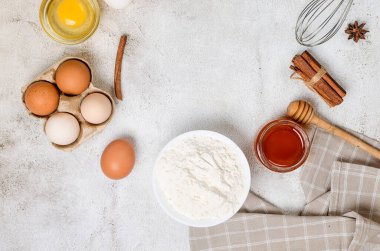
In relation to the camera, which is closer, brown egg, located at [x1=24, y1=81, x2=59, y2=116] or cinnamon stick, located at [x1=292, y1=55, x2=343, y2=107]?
brown egg, located at [x1=24, y1=81, x2=59, y2=116]

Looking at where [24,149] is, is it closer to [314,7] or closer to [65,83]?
[65,83]

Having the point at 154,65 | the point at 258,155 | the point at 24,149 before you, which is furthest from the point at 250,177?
the point at 24,149

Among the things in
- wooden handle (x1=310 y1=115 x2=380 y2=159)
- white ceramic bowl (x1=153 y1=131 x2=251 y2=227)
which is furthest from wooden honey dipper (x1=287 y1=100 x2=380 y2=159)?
white ceramic bowl (x1=153 y1=131 x2=251 y2=227)

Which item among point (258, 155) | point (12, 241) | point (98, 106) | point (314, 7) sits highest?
point (314, 7)

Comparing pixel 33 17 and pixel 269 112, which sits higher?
pixel 269 112

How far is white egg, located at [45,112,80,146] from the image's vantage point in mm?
1285

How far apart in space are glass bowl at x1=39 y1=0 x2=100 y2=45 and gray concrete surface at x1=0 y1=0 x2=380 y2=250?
48 mm

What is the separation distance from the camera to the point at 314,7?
57.1 inches

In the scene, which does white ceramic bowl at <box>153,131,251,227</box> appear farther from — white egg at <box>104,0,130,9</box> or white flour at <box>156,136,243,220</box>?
white egg at <box>104,0,130,9</box>

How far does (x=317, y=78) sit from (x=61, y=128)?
2.26 ft

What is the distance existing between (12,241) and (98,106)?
472 mm

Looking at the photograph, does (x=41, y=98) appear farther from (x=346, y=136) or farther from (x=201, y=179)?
(x=346, y=136)

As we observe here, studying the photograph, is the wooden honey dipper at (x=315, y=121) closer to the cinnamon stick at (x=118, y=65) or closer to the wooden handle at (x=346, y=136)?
the wooden handle at (x=346, y=136)

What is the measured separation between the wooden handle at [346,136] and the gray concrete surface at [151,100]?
0.17ft
